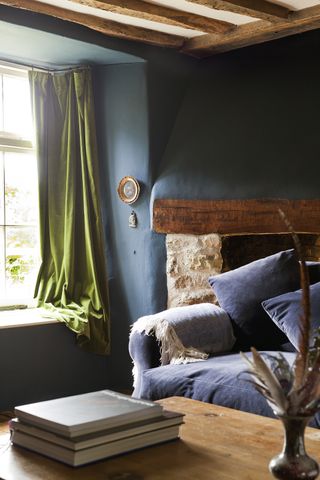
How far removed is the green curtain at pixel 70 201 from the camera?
4.79m

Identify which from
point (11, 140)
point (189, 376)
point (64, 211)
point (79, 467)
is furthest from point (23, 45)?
point (79, 467)

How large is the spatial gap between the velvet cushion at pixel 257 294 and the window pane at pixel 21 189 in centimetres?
175

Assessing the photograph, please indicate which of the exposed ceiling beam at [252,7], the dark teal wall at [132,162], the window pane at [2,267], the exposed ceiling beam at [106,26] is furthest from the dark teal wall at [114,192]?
the exposed ceiling beam at [252,7]

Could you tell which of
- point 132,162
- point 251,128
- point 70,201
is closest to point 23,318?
point 70,201

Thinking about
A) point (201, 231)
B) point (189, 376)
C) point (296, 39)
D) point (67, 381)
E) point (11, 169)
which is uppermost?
point (296, 39)

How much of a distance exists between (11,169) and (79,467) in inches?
136

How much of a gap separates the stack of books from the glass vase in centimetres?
43

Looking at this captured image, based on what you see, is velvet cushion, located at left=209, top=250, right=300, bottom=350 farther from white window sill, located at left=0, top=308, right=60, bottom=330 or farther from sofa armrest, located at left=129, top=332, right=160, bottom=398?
white window sill, located at left=0, top=308, right=60, bottom=330

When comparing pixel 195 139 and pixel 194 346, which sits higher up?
pixel 195 139

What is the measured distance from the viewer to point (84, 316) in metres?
4.68

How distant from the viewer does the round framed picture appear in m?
4.76

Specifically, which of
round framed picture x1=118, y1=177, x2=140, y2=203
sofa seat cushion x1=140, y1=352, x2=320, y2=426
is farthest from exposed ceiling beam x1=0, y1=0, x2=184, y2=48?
sofa seat cushion x1=140, y1=352, x2=320, y2=426

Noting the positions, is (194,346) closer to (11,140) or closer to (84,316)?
(84,316)

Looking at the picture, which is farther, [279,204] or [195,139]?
[195,139]
